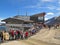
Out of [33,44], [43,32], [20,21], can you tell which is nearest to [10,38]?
[33,44]

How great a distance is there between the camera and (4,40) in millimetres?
23453

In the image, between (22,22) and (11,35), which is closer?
(11,35)

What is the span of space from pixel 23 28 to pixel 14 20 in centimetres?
1152

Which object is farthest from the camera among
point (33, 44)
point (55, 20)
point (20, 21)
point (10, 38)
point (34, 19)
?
point (34, 19)

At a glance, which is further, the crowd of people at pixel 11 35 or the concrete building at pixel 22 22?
the concrete building at pixel 22 22

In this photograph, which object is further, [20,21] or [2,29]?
[20,21]

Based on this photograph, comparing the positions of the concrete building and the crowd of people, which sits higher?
the concrete building

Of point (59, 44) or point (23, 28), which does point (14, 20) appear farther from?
point (59, 44)

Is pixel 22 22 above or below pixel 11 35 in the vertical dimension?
above

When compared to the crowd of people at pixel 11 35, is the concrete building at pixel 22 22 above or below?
above

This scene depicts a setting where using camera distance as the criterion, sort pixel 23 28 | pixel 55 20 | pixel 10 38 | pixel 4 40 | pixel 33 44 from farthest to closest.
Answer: pixel 55 20 < pixel 23 28 < pixel 10 38 < pixel 4 40 < pixel 33 44

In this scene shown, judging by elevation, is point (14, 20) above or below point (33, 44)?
above

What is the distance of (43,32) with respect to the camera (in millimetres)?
33062

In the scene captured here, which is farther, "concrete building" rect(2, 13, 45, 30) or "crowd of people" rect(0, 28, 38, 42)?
"concrete building" rect(2, 13, 45, 30)
